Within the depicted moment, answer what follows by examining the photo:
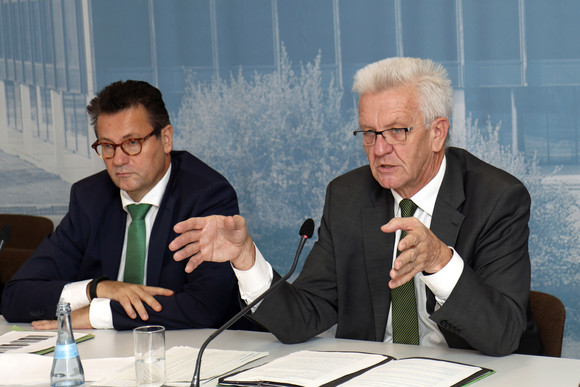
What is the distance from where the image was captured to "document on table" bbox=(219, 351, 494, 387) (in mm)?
1783

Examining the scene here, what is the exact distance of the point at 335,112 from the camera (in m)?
3.99

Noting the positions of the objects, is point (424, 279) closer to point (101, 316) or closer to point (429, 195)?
point (429, 195)

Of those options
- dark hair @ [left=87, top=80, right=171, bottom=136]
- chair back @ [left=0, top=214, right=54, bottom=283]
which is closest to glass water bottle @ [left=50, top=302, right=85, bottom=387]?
dark hair @ [left=87, top=80, right=171, bottom=136]

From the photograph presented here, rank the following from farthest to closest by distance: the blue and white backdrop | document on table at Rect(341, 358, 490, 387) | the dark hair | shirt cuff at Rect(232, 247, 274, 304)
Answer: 1. the blue and white backdrop
2. the dark hair
3. shirt cuff at Rect(232, 247, 274, 304)
4. document on table at Rect(341, 358, 490, 387)

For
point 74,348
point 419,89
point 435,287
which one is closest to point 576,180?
point 419,89

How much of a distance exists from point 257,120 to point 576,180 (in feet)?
5.23

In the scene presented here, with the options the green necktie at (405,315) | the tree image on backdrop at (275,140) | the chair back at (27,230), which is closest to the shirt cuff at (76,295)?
the green necktie at (405,315)

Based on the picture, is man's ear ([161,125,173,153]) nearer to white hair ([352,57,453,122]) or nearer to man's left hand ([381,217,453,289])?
white hair ([352,57,453,122])

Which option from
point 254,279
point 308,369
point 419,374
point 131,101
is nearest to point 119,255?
point 131,101

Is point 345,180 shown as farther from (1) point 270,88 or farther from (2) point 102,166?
(2) point 102,166

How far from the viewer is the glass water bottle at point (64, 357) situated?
190 cm

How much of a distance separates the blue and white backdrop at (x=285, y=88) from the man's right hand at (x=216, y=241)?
1751 millimetres

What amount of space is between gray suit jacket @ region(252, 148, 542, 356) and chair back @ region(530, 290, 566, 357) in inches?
1.4

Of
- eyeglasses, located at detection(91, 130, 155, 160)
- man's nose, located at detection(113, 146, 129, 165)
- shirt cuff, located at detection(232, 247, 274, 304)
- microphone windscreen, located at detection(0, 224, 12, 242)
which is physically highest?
eyeglasses, located at detection(91, 130, 155, 160)
